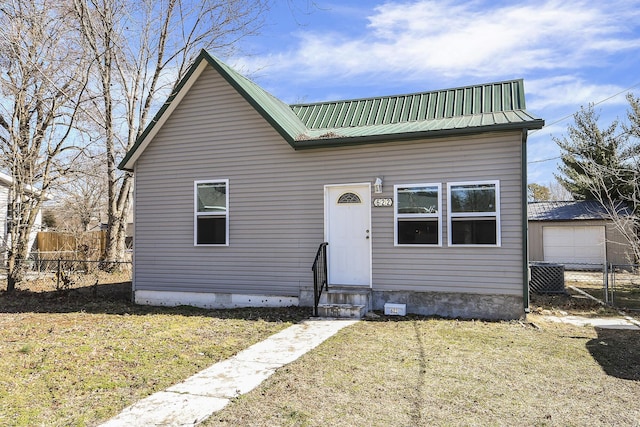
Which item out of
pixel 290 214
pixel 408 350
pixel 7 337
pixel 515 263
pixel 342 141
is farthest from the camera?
pixel 290 214

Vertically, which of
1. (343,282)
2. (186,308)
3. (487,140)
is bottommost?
(186,308)

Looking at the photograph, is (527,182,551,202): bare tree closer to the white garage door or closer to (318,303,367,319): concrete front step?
the white garage door

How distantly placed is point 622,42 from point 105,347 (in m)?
14.7

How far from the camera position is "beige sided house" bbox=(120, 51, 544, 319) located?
25.4 ft

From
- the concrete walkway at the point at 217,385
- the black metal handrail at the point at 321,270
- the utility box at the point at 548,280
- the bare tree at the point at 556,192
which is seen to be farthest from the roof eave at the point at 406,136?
the bare tree at the point at 556,192

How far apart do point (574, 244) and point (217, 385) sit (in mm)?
19521

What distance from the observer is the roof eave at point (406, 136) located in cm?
724

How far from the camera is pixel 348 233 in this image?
28.4ft

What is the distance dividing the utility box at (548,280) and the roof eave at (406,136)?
507 cm

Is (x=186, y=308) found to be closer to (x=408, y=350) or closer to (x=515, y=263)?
(x=408, y=350)

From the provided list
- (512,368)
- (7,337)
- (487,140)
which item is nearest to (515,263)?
(487,140)

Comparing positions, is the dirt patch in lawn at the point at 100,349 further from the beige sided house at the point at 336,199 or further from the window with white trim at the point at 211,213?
A: the window with white trim at the point at 211,213

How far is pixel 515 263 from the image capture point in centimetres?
755

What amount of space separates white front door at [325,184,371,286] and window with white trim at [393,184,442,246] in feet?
1.96
